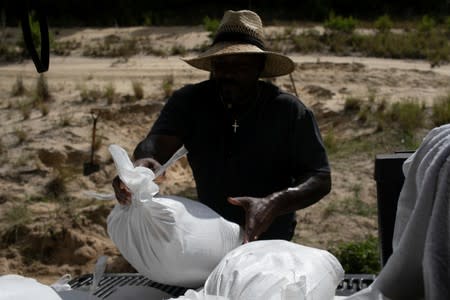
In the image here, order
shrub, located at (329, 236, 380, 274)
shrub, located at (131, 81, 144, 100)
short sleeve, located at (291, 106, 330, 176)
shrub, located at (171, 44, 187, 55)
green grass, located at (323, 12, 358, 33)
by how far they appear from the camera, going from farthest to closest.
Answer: green grass, located at (323, 12, 358, 33) → shrub, located at (171, 44, 187, 55) → shrub, located at (131, 81, 144, 100) → shrub, located at (329, 236, 380, 274) → short sleeve, located at (291, 106, 330, 176)

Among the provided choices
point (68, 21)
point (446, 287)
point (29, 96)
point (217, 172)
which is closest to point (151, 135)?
point (217, 172)

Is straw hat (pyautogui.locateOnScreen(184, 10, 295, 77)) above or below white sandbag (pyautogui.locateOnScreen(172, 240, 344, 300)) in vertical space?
above

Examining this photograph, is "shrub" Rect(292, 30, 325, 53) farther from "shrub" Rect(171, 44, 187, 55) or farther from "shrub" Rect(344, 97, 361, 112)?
"shrub" Rect(344, 97, 361, 112)

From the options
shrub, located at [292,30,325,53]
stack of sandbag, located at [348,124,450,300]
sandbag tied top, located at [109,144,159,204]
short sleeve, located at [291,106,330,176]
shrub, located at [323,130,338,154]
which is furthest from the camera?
shrub, located at [292,30,325,53]

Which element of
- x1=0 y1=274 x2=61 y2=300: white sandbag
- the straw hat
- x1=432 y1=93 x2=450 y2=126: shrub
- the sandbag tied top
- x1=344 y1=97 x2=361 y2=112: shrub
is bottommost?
x1=344 y1=97 x2=361 y2=112: shrub

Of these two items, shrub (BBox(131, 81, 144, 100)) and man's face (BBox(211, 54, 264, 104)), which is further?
shrub (BBox(131, 81, 144, 100))

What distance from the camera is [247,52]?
296cm

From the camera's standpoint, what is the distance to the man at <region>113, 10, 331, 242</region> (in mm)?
3018

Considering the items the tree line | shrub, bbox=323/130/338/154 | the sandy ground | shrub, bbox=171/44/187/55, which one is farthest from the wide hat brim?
the tree line

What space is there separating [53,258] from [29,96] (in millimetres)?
3924

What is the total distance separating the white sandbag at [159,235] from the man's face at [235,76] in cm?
80

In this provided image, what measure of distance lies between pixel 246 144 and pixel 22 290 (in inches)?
56.3

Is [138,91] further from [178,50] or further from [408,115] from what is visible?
[178,50]

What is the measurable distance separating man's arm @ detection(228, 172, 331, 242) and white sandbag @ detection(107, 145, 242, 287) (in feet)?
0.52
